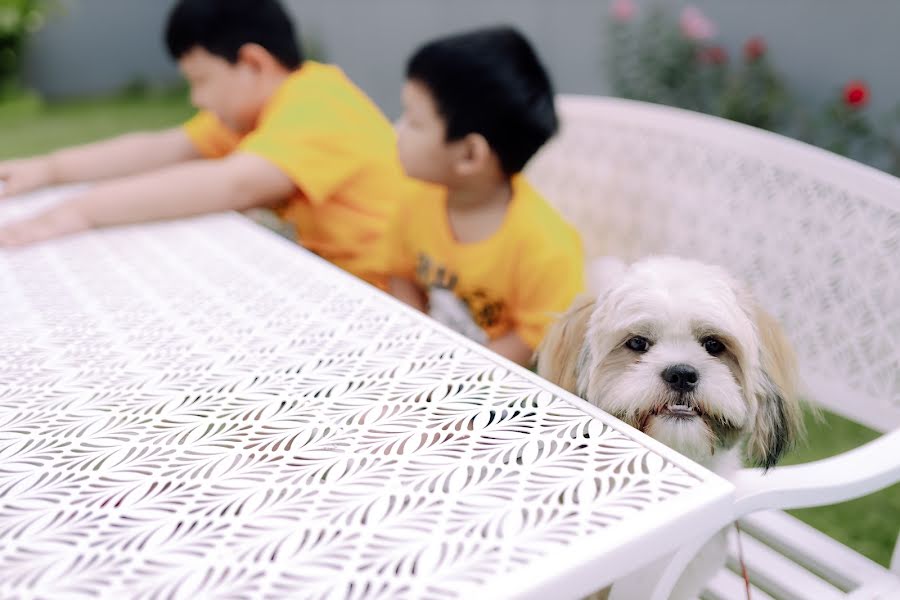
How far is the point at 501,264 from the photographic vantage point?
1591 mm

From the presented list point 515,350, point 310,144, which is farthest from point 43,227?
point 515,350

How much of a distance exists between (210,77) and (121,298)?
0.97 metres

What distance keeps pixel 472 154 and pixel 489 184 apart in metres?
0.08

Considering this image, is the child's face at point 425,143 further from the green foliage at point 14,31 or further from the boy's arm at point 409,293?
the green foliage at point 14,31

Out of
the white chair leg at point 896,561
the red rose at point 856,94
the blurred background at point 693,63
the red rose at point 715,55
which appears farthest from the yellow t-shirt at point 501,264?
the red rose at point 715,55

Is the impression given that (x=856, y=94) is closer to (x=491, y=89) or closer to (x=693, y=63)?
(x=693, y=63)

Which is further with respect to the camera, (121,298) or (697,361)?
(121,298)

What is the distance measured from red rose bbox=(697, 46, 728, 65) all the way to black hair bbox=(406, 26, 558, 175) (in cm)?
225

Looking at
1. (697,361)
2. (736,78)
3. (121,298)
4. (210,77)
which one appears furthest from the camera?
(736,78)

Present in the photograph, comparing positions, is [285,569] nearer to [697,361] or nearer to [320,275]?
[697,361]

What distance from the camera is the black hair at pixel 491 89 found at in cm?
159

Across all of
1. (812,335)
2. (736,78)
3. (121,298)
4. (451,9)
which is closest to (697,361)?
(812,335)

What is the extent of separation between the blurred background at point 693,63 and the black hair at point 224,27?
1.55m

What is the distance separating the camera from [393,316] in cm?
115
